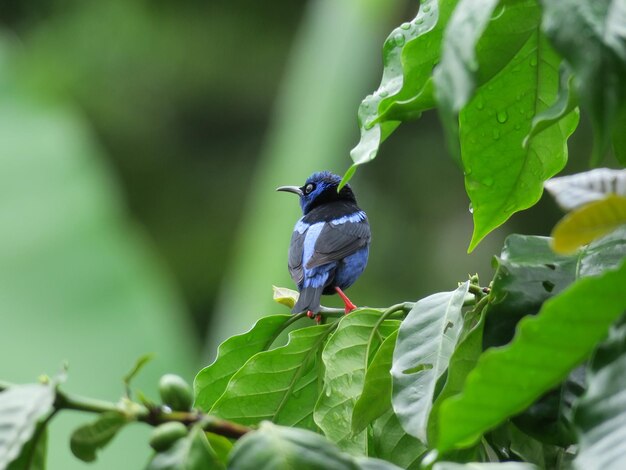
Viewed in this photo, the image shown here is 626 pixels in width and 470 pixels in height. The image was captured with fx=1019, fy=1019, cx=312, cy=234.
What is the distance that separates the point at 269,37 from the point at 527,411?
12.7 m

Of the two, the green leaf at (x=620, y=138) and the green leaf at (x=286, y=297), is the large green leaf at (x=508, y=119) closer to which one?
the green leaf at (x=620, y=138)

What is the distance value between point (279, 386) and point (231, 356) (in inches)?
5.3

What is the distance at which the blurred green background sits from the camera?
5.74m

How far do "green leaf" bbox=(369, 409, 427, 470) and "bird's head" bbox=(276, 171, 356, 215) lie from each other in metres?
2.69

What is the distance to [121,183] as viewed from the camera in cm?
1249

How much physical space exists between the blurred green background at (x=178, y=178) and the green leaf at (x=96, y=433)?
4520 millimetres

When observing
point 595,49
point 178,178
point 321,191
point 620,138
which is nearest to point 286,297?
point 620,138

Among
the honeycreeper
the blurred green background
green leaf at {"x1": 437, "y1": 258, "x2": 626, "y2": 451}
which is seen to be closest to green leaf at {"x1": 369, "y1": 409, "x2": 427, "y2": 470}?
green leaf at {"x1": 437, "y1": 258, "x2": 626, "y2": 451}

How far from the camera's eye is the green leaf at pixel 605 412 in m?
0.86

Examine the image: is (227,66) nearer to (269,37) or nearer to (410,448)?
(269,37)

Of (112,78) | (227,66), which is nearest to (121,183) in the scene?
(112,78)

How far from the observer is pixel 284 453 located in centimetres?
98

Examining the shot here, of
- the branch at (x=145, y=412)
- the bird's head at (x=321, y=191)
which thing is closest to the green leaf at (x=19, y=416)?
the branch at (x=145, y=412)

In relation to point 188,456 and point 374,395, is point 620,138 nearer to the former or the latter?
point 374,395
